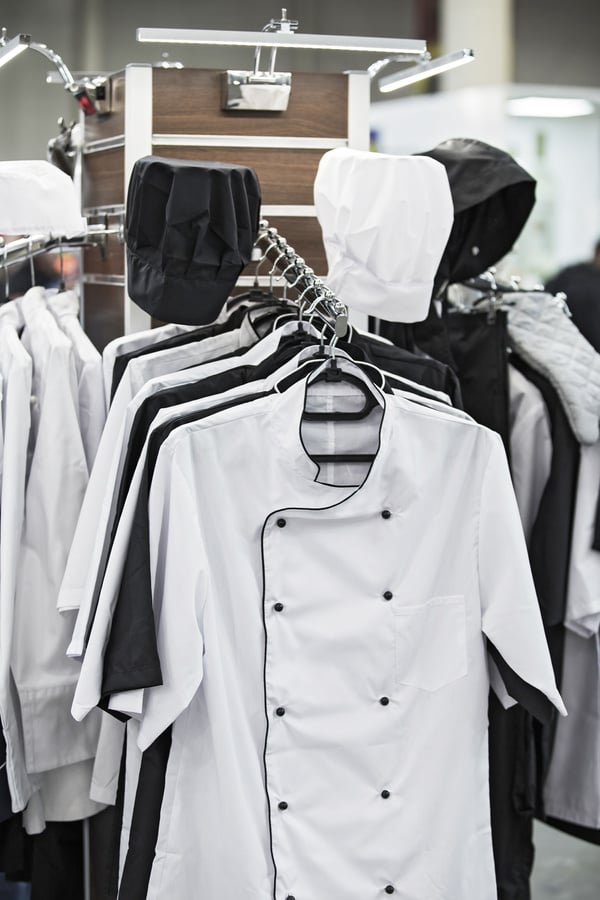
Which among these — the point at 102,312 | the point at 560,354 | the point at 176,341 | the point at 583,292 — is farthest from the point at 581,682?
the point at 583,292

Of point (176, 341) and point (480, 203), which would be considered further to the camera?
point (480, 203)

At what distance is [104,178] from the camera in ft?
7.90

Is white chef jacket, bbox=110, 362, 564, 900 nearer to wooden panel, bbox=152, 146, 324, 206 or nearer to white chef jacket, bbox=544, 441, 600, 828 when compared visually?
white chef jacket, bbox=544, 441, 600, 828

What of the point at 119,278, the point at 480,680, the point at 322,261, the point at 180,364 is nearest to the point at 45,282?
the point at 119,278

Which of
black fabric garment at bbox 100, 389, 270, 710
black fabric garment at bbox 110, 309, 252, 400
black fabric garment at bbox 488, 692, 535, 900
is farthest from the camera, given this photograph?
black fabric garment at bbox 488, 692, 535, 900

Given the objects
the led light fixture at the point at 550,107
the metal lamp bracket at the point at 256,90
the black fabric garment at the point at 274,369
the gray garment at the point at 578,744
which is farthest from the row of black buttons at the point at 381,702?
the led light fixture at the point at 550,107

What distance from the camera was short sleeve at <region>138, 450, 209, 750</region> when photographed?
1622mm

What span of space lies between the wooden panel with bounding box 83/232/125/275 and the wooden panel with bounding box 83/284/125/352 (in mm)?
39

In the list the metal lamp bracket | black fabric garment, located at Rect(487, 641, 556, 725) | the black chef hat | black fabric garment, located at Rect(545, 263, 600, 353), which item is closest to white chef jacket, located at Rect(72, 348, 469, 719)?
the black chef hat

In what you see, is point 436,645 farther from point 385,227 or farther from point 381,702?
point 385,227

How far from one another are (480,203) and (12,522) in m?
1.24

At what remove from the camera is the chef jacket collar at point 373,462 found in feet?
5.57

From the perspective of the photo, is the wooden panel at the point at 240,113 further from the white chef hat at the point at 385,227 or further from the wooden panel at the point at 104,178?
the white chef hat at the point at 385,227

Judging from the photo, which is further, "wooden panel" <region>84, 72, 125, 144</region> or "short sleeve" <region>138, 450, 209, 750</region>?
"wooden panel" <region>84, 72, 125, 144</region>
